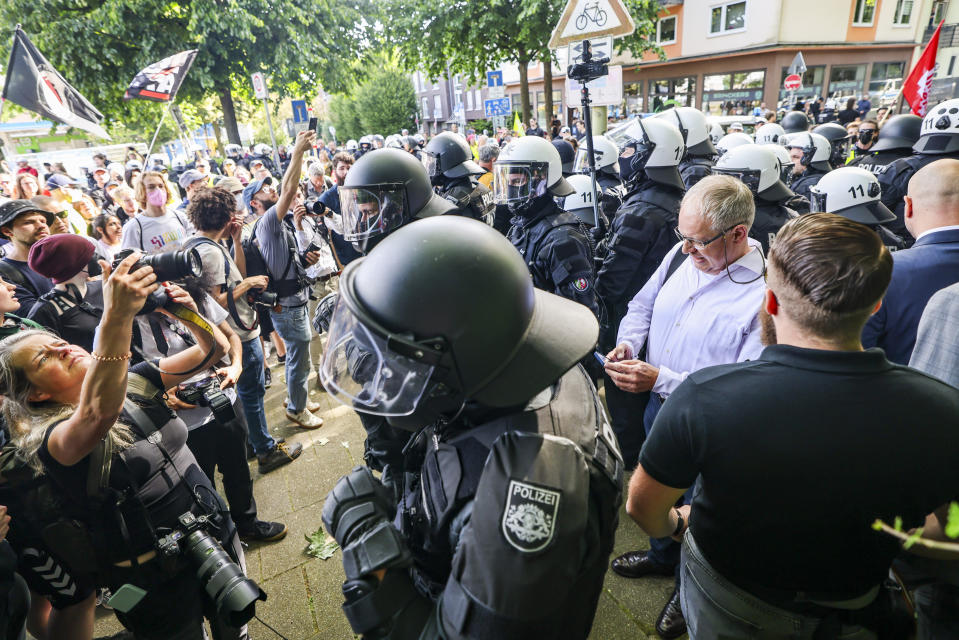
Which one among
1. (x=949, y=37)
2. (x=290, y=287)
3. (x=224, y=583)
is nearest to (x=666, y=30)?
(x=949, y=37)

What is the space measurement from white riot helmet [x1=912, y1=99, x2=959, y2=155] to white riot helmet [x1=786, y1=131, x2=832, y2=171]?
99 centimetres

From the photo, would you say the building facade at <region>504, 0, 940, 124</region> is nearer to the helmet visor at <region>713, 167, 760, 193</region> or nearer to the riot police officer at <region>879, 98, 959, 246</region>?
the riot police officer at <region>879, 98, 959, 246</region>

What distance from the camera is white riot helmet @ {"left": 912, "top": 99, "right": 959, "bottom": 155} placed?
15.3ft

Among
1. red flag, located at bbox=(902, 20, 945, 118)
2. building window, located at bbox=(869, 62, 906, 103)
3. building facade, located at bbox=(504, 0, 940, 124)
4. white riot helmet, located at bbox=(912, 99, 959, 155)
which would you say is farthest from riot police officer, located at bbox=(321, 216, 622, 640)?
building window, located at bbox=(869, 62, 906, 103)

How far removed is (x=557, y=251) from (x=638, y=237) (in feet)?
2.08

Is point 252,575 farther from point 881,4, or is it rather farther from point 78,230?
point 881,4

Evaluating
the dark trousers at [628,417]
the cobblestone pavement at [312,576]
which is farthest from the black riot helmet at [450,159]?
the dark trousers at [628,417]

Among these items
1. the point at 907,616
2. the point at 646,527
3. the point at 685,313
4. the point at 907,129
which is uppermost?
the point at 907,129

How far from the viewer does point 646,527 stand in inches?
65.8

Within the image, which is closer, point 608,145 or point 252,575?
point 252,575

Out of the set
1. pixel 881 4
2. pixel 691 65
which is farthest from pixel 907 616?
pixel 881 4

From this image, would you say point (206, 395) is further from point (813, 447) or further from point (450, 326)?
point (813, 447)

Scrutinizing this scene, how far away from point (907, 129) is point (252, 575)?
7.99 metres

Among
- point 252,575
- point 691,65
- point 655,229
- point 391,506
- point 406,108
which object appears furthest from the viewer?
point 406,108
